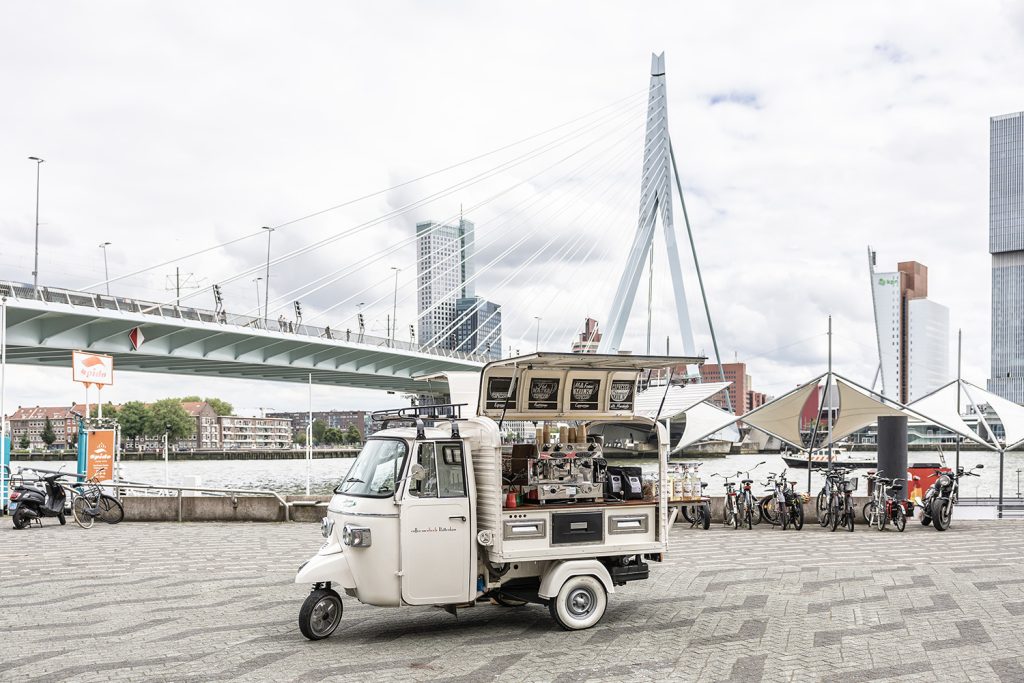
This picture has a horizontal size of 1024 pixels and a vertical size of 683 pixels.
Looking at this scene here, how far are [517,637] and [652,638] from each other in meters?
1.24

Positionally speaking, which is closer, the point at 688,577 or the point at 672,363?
the point at 672,363

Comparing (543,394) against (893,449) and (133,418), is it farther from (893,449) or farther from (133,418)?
(133,418)

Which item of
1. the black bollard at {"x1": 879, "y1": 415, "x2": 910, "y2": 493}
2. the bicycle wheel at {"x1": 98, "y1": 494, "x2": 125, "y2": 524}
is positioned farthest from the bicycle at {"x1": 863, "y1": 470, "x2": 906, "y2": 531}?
the bicycle wheel at {"x1": 98, "y1": 494, "x2": 125, "y2": 524}

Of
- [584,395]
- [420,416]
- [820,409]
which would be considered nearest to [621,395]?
[584,395]

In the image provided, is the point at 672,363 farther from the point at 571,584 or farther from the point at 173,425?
the point at 173,425

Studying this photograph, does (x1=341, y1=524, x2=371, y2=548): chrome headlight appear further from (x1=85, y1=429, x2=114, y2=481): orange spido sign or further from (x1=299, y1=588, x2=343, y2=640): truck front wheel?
(x1=85, y1=429, x2=114, y2=481): orange spido sign

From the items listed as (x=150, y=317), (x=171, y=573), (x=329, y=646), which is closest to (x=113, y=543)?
(x=171, y=573)

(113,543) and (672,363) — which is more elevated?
(672,363)

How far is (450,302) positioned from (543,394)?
42.1m

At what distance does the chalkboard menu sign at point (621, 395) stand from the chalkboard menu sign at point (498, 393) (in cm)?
127

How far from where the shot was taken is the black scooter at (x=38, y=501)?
18.2 meters

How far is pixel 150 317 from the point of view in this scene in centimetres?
3612

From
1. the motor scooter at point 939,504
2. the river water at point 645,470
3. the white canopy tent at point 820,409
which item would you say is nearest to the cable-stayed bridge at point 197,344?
the river water at point 645,470

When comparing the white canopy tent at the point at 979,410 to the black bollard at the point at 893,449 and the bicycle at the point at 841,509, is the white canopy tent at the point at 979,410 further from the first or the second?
the bicycle at the point at 841,509
